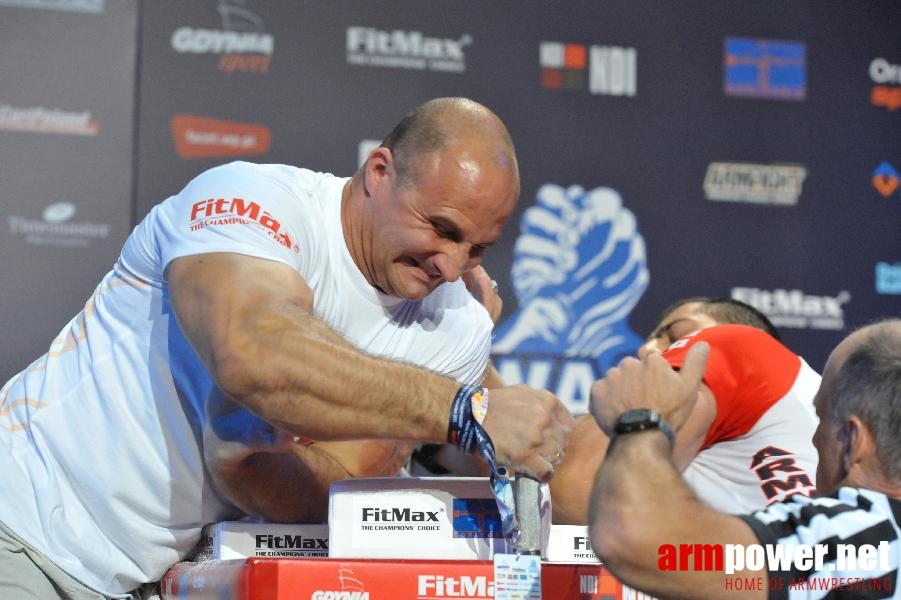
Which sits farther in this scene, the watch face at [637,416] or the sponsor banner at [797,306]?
the sponsor banner at [797,306]

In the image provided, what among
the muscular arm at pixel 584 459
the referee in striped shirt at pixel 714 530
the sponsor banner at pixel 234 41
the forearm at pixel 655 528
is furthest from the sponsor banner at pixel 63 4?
the forearm at pixel 655 528

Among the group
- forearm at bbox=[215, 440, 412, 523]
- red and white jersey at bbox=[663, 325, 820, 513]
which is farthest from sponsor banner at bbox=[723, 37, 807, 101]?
forearm at bbox=[215, 440, 412, 523]

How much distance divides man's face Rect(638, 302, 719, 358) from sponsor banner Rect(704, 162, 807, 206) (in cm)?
139

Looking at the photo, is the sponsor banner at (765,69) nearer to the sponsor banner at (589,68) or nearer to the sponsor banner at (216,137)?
the sponsor banner at (589,68)

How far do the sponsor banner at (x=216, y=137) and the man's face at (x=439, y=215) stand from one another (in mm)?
2738

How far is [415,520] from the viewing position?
1.76m

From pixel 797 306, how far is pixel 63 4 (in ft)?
11.3

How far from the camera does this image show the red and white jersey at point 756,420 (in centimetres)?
259

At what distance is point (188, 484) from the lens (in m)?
1.98

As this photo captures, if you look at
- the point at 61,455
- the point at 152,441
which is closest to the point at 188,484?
the point at 152,441

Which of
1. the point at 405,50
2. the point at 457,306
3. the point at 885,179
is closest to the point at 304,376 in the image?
the point at 457,306

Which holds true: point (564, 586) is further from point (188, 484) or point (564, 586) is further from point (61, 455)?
point (61, 455)

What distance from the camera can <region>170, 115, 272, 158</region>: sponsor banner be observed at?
4.66m

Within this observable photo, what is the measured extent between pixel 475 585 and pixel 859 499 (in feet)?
1.81
